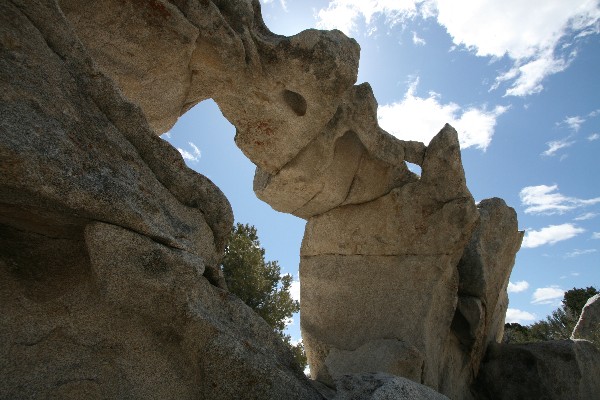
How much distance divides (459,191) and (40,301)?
4996mm

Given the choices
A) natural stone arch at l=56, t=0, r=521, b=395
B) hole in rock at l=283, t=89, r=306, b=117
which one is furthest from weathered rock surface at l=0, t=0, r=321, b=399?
hole in rock at l=283, t=89, r=306, b=117

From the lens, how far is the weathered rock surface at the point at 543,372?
19.6ft

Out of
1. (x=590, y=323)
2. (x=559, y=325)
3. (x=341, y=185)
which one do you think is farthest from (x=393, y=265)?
(x=559, y=325)

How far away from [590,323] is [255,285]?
8.28m

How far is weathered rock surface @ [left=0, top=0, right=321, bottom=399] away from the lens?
2.22 metres

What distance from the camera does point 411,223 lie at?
614 centimetres

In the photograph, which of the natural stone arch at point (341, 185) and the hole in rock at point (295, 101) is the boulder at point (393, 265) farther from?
the hole in rock at point (295, 101)

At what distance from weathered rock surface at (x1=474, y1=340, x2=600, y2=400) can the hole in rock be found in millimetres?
4448

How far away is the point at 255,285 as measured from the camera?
44.9ft

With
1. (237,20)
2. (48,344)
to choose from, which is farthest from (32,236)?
(237,20)

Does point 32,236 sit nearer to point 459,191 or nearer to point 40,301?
point 40,301

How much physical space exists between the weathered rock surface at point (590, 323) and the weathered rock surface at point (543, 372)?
4.36 meters

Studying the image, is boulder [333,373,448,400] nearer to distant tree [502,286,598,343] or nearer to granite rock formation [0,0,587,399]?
granite rock formation [0,0,587,399]

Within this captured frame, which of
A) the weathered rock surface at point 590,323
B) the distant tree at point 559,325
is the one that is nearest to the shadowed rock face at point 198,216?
the weathered rock surface at point 590,323
